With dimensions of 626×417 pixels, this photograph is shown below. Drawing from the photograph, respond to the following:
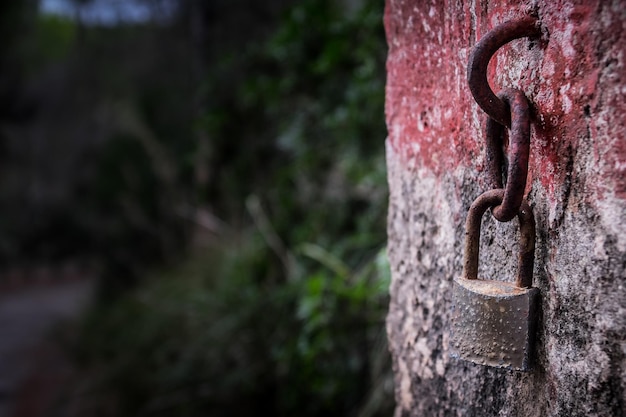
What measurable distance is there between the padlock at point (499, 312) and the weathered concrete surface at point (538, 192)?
0.04 m

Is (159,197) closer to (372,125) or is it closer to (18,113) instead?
(372,125)

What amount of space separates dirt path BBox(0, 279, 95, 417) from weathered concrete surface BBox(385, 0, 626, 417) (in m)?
4.03

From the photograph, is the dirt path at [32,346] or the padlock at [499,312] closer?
the padlock at [499,312]

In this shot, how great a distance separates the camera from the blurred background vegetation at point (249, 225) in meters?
2.62

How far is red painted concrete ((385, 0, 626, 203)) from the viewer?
2.02 feet

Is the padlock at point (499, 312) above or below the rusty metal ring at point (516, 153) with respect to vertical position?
below

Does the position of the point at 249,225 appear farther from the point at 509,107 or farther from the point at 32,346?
the point at 509,107

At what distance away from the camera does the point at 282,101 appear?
4023 mm

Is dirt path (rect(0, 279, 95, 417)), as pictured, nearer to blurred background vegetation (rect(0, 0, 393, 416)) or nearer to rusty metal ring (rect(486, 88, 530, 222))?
blurred background vegetation (rect(0, 0, 393, 416))

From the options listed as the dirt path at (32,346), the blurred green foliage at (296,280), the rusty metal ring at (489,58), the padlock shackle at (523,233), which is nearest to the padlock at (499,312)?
the padlock shackle at (523,233)

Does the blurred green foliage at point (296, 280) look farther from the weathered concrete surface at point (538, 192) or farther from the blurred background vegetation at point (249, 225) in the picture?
the weathered concrete surface at point (538, 192)

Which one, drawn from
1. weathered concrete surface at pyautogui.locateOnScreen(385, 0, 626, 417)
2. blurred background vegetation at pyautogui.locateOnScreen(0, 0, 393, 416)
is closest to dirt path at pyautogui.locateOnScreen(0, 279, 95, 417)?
blurred background vegetation at pyautogui.locateOnScreen(0, 0, 393, 416)

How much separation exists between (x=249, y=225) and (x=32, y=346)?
2.90 meters

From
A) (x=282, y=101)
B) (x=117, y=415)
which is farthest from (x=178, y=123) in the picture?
(x=117, y=415)
